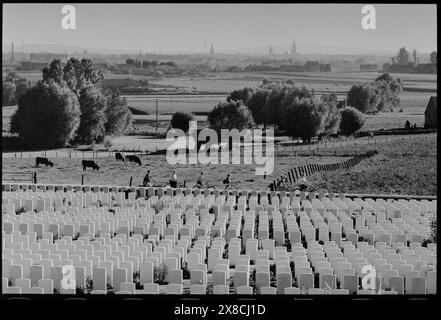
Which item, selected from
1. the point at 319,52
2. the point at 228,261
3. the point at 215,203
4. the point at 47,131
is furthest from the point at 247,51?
the point at 228,261

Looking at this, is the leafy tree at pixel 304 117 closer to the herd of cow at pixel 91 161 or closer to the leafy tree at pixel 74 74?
the herd of cow at pixel 91 161

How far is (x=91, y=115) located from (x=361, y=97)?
27.0ft

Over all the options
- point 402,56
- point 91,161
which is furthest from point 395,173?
point 91,161

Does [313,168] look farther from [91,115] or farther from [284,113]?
[91,115]

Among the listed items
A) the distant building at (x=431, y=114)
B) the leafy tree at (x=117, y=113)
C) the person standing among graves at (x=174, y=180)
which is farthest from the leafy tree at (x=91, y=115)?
the distant building at (x=431, y=114)

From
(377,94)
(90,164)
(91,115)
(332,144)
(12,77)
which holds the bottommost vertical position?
(90,164)

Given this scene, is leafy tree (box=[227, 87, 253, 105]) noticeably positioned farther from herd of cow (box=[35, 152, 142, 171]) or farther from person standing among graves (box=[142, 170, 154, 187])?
herd of cow (box=[35, 152, 142, 171])

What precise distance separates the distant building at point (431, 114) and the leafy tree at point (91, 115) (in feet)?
30.5

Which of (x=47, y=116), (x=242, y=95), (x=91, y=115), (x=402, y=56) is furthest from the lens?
(x=91, y=115)

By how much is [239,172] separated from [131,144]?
3.30 meters

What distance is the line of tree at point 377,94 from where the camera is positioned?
26109mm

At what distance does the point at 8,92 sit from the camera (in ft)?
86.9

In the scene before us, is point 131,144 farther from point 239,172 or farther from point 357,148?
point 357,148

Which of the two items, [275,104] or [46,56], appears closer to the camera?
[46,56]
